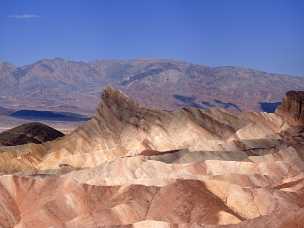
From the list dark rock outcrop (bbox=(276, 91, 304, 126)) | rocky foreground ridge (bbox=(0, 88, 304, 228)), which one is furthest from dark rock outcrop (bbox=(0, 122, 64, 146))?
dark rock outcrop (bbox=(276, 91, 304, 126))

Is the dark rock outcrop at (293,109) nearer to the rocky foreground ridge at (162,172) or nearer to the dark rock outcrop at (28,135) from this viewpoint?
the rocky foreground ridge at (162,172)

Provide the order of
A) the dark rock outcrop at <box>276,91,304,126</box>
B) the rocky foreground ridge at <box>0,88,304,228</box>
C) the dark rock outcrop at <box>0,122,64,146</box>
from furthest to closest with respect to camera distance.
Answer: the dark rock outcrop at <box>0,122,64,146</box>
the dark rock outcrop at <box>276,91,304,126</box>
the rocky foreground ridge at <box>0,88,304,228</box>

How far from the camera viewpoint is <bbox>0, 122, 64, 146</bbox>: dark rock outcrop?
105881mm

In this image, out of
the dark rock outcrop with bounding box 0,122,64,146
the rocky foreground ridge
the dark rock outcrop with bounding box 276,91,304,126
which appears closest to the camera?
the rocky foreground ridge

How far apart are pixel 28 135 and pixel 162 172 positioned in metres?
43.6

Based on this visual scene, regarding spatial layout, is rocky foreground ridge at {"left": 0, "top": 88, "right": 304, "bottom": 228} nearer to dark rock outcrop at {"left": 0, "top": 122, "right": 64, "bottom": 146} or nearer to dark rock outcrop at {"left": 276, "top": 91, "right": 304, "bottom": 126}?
dark rock outcrop at {"left": 276, "top": 91, "right": 304, "bottom": 126}

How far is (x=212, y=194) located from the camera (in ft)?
198

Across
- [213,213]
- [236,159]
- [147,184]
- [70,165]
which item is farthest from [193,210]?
[70,165]

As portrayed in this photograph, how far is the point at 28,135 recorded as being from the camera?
10894cm

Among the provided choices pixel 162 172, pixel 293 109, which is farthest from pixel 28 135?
pixel 162 172

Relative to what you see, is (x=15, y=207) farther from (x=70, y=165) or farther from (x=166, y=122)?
(x=166, y=122)

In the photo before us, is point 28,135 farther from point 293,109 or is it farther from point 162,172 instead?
point 162,172

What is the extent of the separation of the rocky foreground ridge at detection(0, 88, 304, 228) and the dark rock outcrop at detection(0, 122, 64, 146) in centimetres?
1927

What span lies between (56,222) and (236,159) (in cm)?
2835
